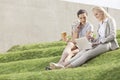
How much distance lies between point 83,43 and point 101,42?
329 millimetres

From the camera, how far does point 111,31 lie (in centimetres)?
859

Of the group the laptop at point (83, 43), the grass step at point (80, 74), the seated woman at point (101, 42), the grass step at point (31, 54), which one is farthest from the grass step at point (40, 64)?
the grass step at point (31, 54)

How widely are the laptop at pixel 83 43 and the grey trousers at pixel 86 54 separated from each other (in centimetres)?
9

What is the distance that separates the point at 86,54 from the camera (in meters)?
8.54

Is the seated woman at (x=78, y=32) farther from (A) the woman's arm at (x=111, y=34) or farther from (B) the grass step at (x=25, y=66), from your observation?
(B) the grass step at (x=25, y=66)

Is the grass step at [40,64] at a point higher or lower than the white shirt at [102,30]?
lower

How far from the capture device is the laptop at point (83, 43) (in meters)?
8.53

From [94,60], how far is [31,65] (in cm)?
153

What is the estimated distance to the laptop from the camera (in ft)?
28.0

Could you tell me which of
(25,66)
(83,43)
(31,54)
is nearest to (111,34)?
(83,43)

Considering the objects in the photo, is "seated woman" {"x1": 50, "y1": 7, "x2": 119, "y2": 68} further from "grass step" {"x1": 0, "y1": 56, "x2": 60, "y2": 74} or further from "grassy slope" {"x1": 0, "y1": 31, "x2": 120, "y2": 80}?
"grass step" {"x1": 0, "y1": 56, "x2": 60, "y2": 74}

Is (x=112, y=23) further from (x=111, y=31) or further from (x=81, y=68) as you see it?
(x=81, y=68)

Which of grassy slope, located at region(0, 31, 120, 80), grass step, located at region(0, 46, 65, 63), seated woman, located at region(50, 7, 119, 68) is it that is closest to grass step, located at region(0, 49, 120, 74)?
grassy slope, located at region(0, 31, 120, 80)

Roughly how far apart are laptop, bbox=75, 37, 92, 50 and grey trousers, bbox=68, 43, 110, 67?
0.09 meters
